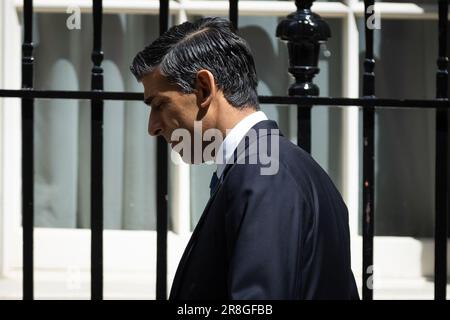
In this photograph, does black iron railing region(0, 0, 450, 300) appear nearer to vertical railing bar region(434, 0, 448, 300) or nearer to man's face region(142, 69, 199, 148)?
vertical railing bar region(434, 0, 448, 300)

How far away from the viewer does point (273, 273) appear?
216 centimetres

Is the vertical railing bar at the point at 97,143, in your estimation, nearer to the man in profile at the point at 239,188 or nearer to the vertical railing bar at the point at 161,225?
the vertical railing bar at the point at 161,225

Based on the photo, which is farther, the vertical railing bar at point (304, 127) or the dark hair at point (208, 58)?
the vertical railing bar at point (304, 127)

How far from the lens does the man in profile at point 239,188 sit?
2186mm

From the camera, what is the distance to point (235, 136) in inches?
95.8

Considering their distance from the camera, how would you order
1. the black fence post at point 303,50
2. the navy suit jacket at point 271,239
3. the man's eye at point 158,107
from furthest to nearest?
the black fence post at point 303,50
the man's eye at point 158,107
the navy suit jacket at point 271,239

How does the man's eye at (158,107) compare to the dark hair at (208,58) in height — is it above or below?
below

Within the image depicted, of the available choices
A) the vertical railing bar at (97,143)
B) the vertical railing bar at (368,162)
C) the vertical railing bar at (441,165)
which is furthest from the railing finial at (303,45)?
the vertical railing bar at (97,143)

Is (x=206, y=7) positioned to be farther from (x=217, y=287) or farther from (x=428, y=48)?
(x=217, y=287)

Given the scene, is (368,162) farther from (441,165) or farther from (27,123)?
(27,123)

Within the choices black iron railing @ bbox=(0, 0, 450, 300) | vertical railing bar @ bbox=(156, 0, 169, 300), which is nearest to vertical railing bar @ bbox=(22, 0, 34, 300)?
black iron railing @ bbox=(0, 0, 450, 300)

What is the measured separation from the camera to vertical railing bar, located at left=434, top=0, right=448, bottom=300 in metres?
3.30

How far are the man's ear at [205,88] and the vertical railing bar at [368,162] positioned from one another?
0.93 meters
